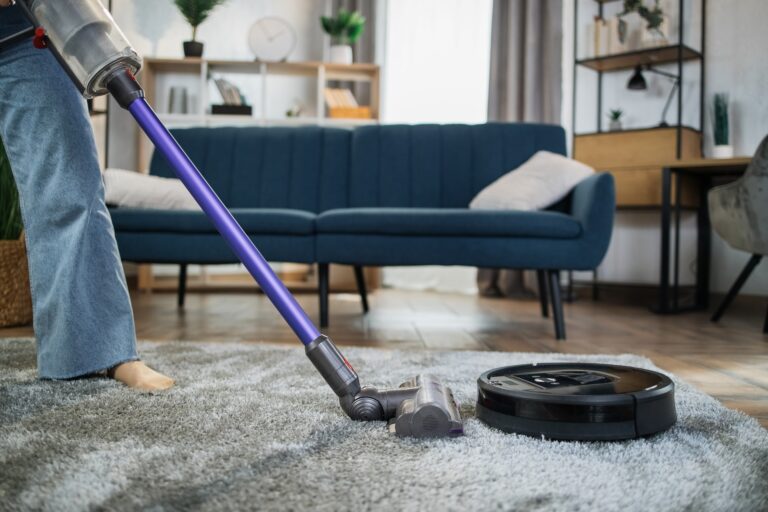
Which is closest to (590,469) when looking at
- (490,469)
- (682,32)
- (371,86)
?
(490,469)

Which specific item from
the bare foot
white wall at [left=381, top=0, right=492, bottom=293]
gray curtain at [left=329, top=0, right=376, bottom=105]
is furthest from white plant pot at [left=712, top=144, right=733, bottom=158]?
the bare foot

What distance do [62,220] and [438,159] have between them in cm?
174

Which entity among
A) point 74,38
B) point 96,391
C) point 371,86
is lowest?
point 96,391

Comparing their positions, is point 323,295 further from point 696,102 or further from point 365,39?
point 365,39

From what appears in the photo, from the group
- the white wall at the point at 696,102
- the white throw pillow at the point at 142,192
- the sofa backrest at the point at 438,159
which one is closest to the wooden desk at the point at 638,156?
the white wall at the point at 696,102

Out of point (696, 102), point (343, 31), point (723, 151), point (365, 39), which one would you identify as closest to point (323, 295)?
point (723, 151)

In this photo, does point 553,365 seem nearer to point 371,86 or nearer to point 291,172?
point 291,172

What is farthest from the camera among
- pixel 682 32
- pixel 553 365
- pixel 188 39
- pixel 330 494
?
pixel 188 39

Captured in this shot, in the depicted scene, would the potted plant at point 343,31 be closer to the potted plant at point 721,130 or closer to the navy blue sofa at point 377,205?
the navy blue sofa at point 377,205

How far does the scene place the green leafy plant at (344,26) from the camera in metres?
3.86

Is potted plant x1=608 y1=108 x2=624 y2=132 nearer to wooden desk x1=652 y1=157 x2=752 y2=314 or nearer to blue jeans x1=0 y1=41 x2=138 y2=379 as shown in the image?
wooden desk x1=652 y1=157 x2=752 y2=314

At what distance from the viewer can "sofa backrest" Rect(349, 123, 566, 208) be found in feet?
8.55

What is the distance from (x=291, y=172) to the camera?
8.96 feet

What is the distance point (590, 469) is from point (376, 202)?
2033 millimetres
